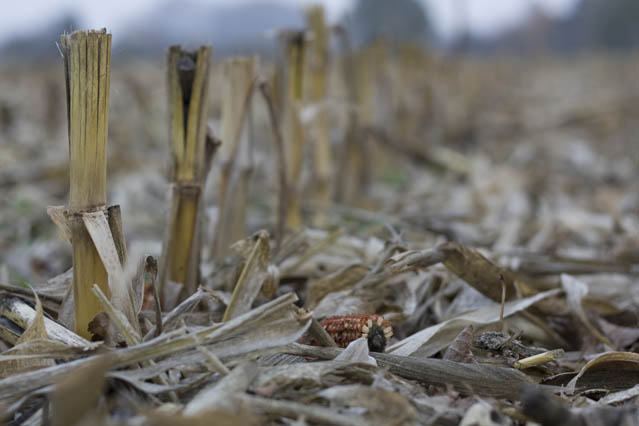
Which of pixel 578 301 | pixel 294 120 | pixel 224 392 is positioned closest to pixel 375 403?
pixel 224 392

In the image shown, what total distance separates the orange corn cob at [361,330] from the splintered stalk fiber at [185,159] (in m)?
0.37

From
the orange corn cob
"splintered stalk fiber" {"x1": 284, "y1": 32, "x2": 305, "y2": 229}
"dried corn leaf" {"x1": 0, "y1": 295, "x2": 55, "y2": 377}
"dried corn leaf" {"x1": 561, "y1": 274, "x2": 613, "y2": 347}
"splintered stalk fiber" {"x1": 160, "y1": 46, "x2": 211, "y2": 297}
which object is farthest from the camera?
"splintered stalk fiber" {"x1": 284, "y1": 32, "x2": 305, "y2": 229}

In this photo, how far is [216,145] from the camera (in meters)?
1.43

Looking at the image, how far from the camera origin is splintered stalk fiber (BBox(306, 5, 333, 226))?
2676 millimetres

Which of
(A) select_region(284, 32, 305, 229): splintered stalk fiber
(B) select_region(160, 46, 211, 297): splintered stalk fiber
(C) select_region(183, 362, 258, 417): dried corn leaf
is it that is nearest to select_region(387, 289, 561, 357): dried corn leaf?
(C) select_region(183, 362, 258, 417): dried corn leaf

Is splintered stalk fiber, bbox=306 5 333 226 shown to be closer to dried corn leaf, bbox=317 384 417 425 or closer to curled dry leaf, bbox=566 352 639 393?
curled dry leaf, bbox=566 352 639 393

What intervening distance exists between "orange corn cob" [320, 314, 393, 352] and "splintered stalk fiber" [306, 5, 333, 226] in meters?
1.46

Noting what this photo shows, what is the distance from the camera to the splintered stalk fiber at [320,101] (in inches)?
105

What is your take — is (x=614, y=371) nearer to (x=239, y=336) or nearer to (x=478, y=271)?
(x=478, y=271)

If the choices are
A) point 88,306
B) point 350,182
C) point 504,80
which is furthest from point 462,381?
point 504,80

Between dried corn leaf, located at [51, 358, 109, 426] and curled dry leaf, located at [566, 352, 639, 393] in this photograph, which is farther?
curled dry leaf, located at [566, 352, 639, 393]

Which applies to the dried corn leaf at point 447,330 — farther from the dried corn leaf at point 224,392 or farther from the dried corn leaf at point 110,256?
the dried corn leaf at point 110,256

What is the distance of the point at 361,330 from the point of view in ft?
3.59

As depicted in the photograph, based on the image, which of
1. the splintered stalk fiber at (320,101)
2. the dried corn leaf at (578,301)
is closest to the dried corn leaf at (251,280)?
the dried corn leaf at (578,301)
